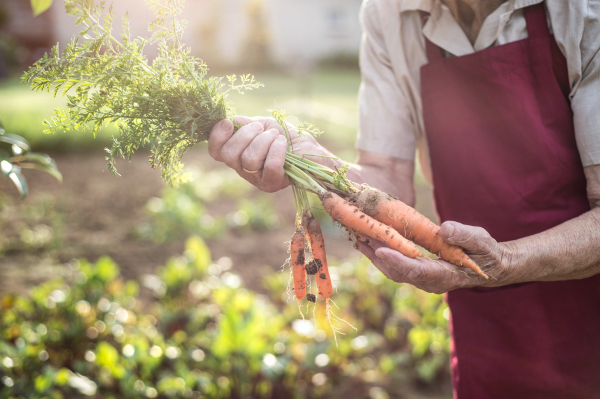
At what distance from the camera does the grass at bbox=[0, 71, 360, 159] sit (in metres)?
8.02

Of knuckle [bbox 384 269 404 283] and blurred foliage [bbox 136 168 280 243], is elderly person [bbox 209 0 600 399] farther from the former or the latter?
blurred foliage [bbox 136 168 280 243]

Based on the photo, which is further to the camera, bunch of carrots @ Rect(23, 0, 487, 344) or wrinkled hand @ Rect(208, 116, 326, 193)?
wrinkled hand @ Rect(208, 116, 326, 193)

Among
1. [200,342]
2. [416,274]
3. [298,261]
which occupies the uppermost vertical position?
[416,274]

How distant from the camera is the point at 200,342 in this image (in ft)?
8.93

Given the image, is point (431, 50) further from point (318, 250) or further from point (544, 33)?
point (318, 250)

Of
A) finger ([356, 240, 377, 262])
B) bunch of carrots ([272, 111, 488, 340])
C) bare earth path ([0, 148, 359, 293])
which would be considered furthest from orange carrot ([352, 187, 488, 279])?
bare earth path ([0, 148, 359, 293])

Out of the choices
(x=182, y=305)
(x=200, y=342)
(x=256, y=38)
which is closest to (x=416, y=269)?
(x=200, y=342)

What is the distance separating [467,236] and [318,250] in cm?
66

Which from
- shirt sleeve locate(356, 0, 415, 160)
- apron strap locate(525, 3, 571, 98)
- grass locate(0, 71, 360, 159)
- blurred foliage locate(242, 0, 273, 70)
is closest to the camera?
apron strap locate(525, 3, 571, 98)

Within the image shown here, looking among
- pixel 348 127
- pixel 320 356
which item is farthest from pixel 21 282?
pixel 348 127

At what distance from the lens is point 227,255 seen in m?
4.28

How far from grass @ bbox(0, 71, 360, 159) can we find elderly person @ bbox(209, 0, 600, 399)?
585 millimetres

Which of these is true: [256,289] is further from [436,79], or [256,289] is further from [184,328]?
[436,79]

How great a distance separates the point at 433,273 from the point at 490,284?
26 centimetres
